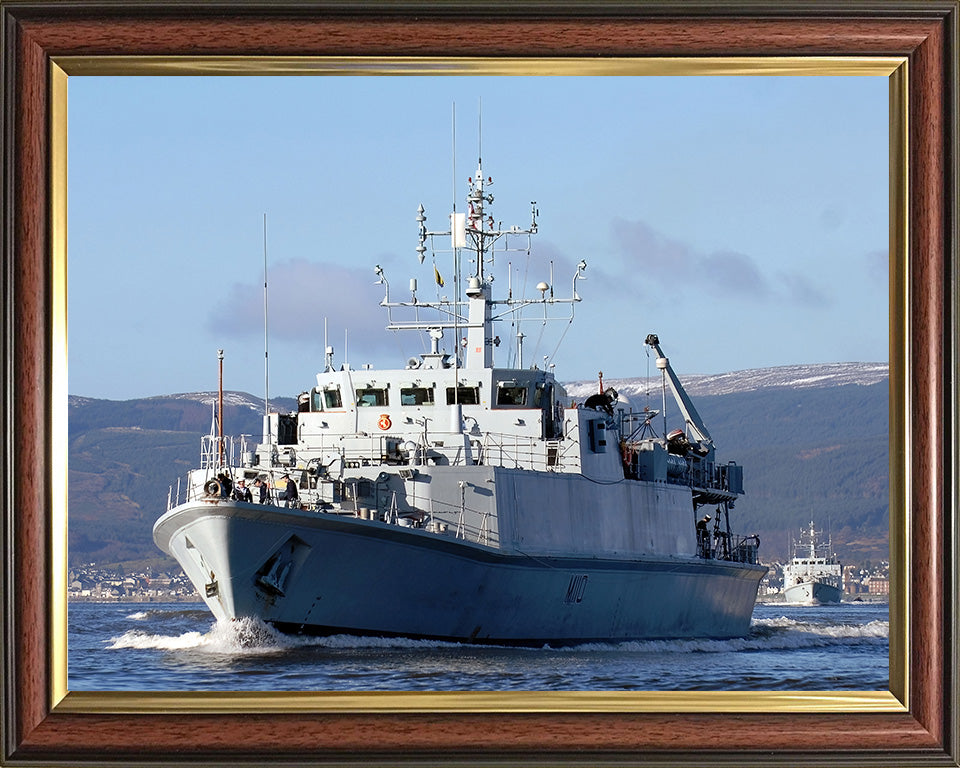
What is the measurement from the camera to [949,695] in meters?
9.15

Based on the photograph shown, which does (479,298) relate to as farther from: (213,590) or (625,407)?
(213,590)

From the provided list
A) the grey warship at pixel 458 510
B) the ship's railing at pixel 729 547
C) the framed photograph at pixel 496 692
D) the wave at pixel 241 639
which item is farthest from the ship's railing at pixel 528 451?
the framed photograph at pixel 496 692

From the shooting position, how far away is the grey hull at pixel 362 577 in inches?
787

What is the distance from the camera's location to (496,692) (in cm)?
902

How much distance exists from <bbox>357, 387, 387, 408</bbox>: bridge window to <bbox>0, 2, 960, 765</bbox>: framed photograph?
16.9 metres

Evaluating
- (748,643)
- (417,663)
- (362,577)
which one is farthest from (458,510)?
(748,643)

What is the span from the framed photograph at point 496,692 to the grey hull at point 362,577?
10662 mm

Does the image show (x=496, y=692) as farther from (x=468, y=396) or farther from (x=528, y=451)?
(x=468, y=396)

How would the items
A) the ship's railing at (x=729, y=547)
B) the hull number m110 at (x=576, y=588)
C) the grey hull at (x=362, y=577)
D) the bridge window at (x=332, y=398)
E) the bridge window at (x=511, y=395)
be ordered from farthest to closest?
1. the ship's railing at (x=729, y=547)
2. the bridge window at (x=332, y=398)
3. the bridge window at (x=511, y=395)
4. the hull number m110 at (x=576, y=588)
5. the grey hull at (x=362, y=577)

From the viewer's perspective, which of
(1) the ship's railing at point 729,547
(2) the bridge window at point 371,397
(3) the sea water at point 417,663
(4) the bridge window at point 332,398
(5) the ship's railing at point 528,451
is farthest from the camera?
(1) the ship's railing at point 729,547

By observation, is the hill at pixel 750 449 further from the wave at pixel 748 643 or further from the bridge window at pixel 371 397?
the wave at pixel 748 643

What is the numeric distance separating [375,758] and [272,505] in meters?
11.9

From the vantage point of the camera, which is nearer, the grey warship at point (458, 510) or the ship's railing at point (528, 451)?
the grey warship at point (458, 510)

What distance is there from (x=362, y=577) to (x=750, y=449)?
14239mm
